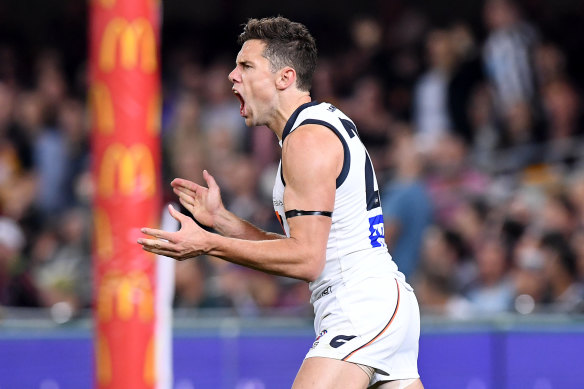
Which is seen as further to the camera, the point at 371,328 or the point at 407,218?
the point at 407,218

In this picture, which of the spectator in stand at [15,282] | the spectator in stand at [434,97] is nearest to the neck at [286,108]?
the spectator in stand at [15,282]

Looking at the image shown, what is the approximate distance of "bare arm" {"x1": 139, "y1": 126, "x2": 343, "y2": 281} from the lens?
405 centimetres

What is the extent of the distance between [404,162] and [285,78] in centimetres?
406

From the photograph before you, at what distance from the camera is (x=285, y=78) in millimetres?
4484

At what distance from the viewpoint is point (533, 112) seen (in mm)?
10594

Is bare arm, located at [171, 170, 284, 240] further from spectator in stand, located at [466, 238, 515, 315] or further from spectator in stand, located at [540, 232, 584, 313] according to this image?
spectator in stand, located at [466, 238, 515, 315]

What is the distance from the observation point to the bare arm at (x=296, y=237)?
4.05m

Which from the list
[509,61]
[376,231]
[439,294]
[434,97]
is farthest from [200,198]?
[509,61]

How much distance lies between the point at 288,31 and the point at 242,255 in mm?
1055

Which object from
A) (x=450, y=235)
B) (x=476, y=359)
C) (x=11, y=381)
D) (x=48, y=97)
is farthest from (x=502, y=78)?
(x=11, y=381)

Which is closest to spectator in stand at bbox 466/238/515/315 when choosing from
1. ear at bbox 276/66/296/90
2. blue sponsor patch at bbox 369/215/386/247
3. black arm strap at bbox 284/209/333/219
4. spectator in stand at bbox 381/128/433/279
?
spectator in stand at bbox 381/128/433/279

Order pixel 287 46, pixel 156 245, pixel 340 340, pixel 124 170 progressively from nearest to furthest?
pixel 156 245 → pixel 340 340 → pixel 287 46 → pixel 124 170

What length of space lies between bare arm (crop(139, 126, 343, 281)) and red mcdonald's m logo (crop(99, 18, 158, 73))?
135cm

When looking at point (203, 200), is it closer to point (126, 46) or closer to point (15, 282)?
point (126, 46)
